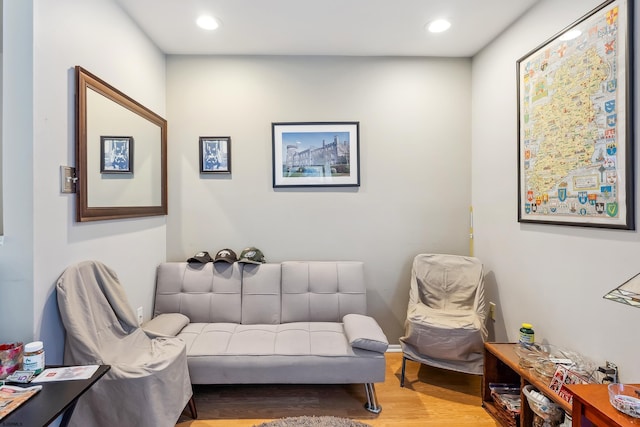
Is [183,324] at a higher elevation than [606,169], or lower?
lower

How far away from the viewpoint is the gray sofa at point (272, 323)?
195 centimetres

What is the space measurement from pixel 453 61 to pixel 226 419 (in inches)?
132

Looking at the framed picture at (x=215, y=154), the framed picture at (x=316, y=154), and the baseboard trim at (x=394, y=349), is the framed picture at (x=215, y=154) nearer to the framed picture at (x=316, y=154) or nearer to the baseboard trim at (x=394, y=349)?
the framed picture at (x=316, y=154)

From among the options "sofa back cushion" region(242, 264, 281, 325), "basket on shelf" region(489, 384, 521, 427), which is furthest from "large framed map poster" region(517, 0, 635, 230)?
"sofa back cushion" region(242, 264, 281, 325)

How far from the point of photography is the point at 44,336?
4.86ft

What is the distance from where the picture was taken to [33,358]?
1299 mm

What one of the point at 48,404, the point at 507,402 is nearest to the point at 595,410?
the point at 507,402

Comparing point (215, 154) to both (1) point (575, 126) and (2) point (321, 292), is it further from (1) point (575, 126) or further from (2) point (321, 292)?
(1) point (575, 126)

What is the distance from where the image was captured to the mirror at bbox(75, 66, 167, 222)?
1697 mm

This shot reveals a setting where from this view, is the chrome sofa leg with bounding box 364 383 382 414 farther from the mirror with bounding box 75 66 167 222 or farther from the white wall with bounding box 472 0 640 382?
the mirror with bounding box 75 66 167 222

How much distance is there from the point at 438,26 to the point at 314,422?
113 inches

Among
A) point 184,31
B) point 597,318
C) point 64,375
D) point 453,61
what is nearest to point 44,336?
point 64,375

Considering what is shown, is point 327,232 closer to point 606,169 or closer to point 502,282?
point 502,282

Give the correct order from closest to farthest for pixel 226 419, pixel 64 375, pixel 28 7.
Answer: pixel 64 375, pixel 28 7, pixel 226 419
